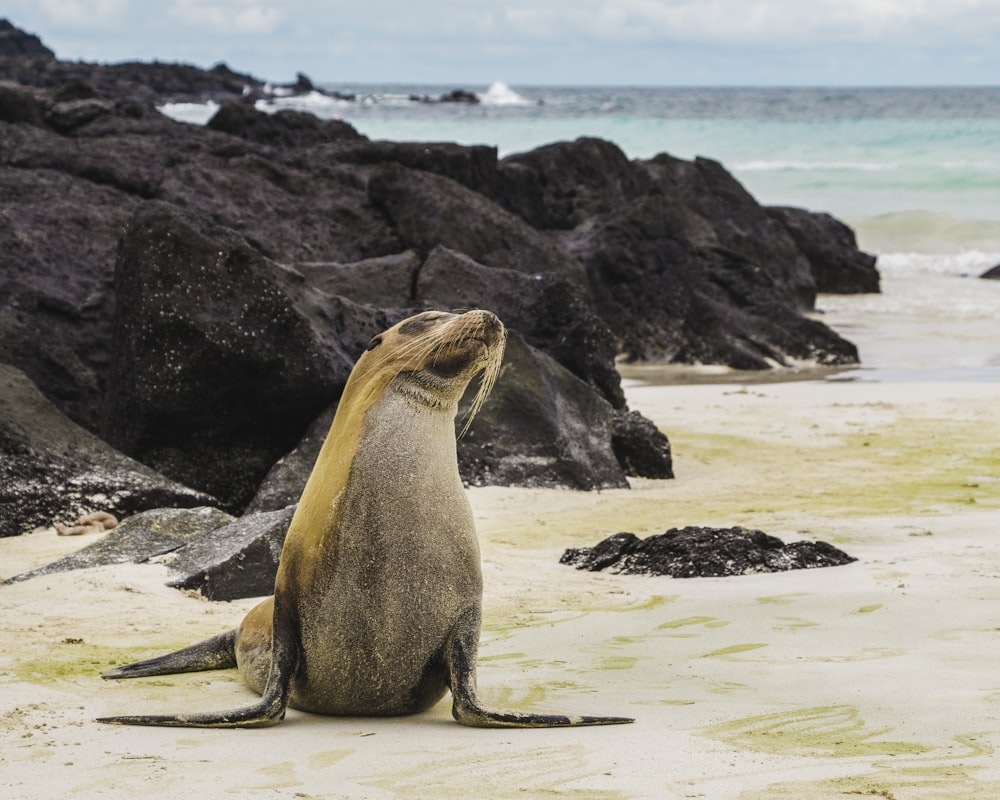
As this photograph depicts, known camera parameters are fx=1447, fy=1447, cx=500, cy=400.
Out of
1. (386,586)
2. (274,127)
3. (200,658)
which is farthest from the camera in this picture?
(274,127)

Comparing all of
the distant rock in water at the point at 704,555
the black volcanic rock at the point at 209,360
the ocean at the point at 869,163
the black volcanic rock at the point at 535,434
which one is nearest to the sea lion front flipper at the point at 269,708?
the distant rock in water at the point at 704,555

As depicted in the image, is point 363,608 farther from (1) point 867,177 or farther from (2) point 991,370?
(1) point 867,177

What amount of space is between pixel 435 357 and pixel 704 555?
2669 mm

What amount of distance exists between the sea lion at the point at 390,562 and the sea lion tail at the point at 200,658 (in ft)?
1.94

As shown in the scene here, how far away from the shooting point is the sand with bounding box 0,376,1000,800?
350cm

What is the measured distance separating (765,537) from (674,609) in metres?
1.18

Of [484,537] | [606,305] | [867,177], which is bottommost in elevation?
[484,537]

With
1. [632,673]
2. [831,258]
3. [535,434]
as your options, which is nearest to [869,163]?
[831,258]

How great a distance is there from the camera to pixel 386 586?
4.35 metres

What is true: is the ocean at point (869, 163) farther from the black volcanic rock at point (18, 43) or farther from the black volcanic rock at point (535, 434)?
the black volcanic rock at point (18, 43)

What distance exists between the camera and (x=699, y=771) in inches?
137

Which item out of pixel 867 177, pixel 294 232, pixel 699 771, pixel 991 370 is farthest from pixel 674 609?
pixel 867 177

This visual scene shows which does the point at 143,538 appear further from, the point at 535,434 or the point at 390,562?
the point at 535,434

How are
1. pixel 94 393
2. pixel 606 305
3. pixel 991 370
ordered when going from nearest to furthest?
pixel 94 393 < pixel 991 370 < pixel 606 305
